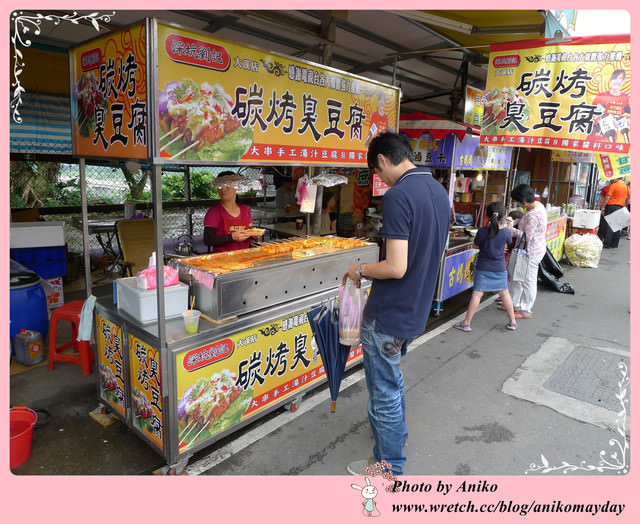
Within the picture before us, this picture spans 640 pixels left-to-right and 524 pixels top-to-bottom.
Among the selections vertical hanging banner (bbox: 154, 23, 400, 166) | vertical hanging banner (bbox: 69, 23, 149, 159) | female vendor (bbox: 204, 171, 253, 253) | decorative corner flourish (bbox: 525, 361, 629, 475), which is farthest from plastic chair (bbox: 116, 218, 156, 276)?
decorative corner flourish (bbox: 525, 361, 629, 475)

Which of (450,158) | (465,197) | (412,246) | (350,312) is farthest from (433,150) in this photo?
(412,246)

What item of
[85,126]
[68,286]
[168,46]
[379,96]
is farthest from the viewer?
[68,286]

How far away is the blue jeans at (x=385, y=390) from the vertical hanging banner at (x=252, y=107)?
5.09 ft

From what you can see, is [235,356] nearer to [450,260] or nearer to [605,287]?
[450,260]

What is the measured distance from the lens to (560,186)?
1188cm

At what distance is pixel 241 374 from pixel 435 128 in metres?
4.62

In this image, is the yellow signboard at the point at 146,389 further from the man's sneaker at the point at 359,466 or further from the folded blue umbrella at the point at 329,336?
the man's sneaker at the point at 359,466

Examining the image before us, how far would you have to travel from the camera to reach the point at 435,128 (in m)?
6.16

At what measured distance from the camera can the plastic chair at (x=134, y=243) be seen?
17.8ft

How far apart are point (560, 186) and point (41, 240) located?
479 inches

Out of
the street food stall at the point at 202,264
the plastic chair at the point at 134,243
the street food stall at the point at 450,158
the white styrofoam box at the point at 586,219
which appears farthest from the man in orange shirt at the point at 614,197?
the plastic chair at the point at 134,243

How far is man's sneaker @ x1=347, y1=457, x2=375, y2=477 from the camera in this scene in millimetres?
2998

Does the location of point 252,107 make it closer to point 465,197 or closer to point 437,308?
point 437,308

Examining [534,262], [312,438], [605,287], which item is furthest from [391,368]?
[605,287]
